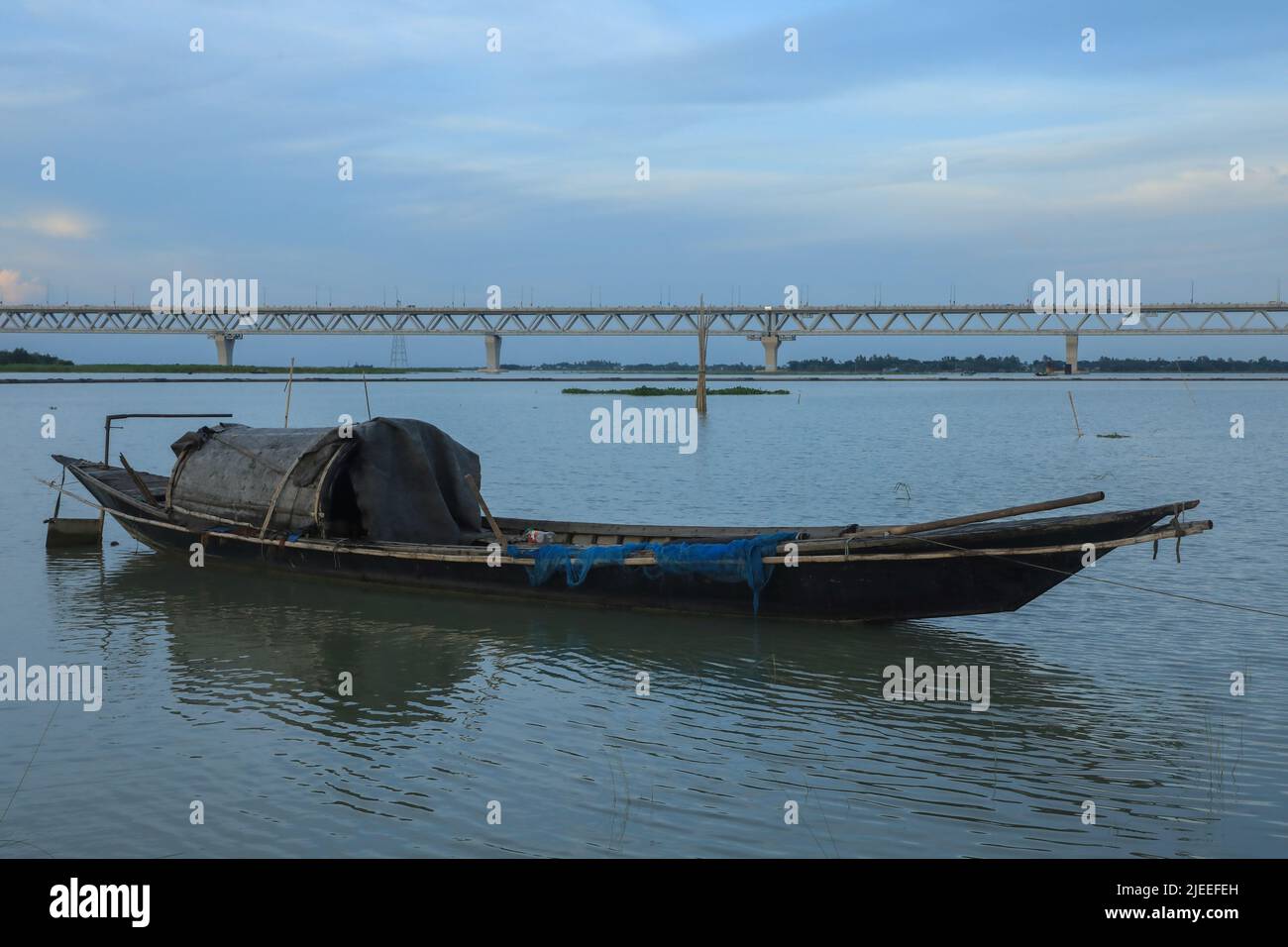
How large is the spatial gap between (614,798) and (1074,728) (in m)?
4.17

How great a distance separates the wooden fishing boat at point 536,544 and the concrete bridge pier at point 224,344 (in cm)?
12584

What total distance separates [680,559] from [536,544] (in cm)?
296

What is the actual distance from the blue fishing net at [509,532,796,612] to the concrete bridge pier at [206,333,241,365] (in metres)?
134

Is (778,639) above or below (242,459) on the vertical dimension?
below

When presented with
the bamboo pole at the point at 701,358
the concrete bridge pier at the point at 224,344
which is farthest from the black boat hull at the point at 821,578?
the concrete bridge pier at the point at 224,344

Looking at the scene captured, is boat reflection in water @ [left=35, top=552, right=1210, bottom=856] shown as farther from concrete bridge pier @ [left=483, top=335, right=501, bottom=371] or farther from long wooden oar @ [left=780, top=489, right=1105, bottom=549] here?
concrete bridge pier @ [left=483, top=335, right=501, bottom=371]

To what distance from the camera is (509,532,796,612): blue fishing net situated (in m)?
12.1

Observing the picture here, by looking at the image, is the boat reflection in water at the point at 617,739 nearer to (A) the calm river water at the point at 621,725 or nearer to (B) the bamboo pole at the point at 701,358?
(A) the calm river water at the point at 621,725

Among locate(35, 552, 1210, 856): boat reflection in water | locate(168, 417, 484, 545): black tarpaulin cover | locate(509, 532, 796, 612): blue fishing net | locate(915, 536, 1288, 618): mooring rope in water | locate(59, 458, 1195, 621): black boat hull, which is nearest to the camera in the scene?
locate(35, 552, 1210, 856): boat reflection in water

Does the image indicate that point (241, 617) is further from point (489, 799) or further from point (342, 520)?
point (489, 799)

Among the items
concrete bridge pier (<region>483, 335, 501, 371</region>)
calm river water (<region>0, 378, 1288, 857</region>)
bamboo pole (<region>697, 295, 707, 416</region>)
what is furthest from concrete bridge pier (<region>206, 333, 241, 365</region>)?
calm river water (<region>0, 378, 1288, 857</region>)
